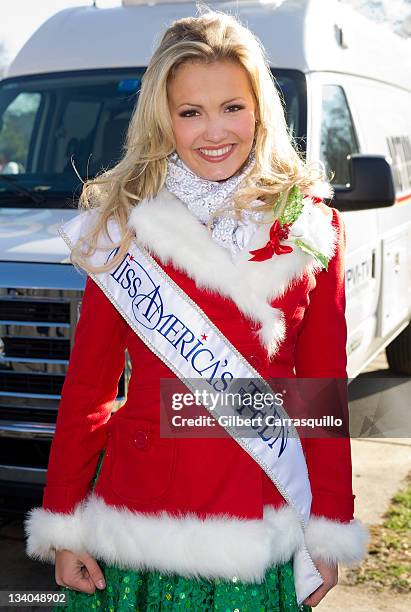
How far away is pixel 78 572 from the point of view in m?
2.14

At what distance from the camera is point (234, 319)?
2.15 meters

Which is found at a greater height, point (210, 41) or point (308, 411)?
point (210, 41)

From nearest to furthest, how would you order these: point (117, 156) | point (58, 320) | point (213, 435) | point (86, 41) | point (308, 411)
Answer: point (213, 435) < point (308, 411) < point (58, 320) < point (117, 156) < point (86, 41)

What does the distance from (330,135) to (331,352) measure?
2860mm

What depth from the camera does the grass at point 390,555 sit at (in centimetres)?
403

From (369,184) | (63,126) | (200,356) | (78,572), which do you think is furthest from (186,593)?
(63,126)

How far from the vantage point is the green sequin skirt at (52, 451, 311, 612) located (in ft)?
6.73

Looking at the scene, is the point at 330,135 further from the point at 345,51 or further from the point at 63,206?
the point at 63,206

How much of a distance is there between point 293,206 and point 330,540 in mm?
754

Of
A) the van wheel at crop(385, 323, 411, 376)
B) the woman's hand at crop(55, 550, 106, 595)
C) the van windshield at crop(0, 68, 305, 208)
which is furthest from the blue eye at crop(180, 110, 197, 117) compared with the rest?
the van wheel at crop(385, 323, 411, 376)

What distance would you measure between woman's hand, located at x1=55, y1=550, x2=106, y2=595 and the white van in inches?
61.7

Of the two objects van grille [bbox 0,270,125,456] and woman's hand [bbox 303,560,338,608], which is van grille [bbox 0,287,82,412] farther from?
woman's hand [bbox 303,560,338,608]

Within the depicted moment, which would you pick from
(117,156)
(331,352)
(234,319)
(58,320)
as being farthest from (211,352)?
(117,156)

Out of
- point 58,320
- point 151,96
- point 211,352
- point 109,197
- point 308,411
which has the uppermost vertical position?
point 151,96
